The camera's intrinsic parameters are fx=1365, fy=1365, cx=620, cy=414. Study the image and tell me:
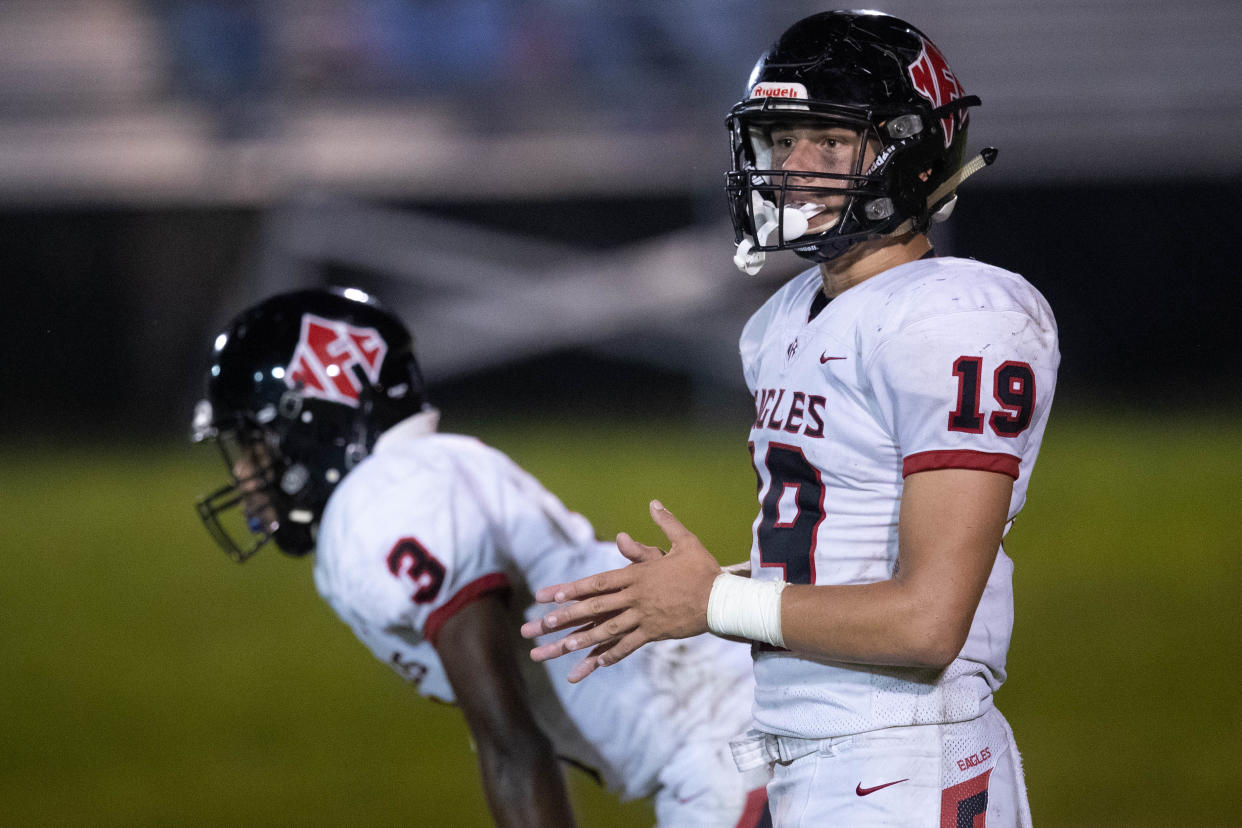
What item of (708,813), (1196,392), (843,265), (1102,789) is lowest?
(1196,392)

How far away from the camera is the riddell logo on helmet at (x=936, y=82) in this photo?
1988 mm

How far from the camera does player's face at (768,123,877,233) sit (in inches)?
77.3

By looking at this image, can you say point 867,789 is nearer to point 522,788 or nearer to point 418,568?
point 522,788

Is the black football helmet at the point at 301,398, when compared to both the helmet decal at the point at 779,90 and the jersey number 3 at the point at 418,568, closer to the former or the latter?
the jersey number 3 at the point at 418,568

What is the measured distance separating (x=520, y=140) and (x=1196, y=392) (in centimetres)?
546

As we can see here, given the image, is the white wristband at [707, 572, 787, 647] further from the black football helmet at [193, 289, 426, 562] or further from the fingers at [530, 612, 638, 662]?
the black football helmet at [193, 289, 426, 562]

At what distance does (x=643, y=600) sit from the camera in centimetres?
175

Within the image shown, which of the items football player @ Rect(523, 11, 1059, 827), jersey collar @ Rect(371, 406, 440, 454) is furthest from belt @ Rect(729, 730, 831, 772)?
jersey collar @ Rect(371, 406, 440, 454)

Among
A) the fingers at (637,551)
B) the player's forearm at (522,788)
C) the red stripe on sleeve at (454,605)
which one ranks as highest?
the fingers at (637,551)

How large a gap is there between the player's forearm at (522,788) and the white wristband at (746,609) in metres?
0.60

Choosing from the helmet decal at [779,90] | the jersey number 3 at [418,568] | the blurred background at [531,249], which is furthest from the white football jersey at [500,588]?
the blurred background at [531,249]

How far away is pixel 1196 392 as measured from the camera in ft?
32.5

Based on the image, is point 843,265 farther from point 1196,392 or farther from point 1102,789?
→ point 1196,392

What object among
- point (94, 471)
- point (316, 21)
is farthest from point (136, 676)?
point (316, 21)
